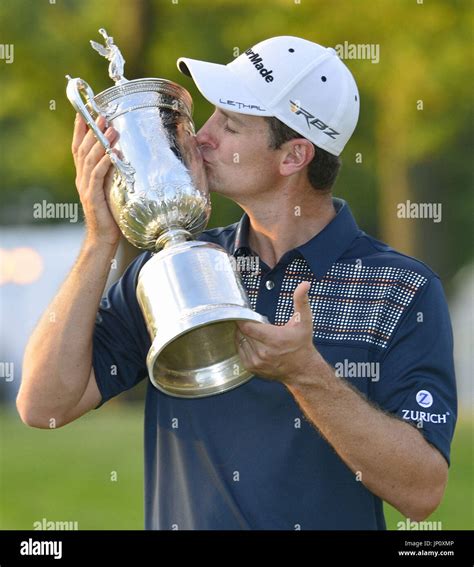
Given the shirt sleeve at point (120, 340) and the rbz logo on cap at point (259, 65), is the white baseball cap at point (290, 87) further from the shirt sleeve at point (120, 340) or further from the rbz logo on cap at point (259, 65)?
the shirt sleeve at point (120, 340)

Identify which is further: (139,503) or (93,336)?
(139,503)

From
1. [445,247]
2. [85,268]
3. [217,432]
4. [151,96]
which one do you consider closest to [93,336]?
[85,268]

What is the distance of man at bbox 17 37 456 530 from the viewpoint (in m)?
3.25

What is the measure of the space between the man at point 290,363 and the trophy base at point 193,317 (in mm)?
123

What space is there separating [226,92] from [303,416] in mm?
936

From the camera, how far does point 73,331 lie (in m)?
3.50

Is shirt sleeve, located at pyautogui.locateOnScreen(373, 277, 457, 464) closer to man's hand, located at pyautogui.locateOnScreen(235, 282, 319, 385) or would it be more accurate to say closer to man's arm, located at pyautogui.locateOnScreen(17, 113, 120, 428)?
man's hand, located at pyautogui.locateOnScreen(235, 282, 319, 385)

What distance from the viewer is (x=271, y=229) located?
3648mm

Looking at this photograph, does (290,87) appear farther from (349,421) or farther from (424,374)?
(349,421)

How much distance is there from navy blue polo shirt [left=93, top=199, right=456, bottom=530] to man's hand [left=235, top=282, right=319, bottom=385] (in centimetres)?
33

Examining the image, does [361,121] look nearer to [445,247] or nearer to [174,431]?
[445,247]

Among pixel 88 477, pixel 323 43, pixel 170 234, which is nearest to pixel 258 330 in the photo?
pixel 170 234

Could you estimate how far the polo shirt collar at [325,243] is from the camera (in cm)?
355

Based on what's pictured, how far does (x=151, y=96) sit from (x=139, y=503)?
199 inches
